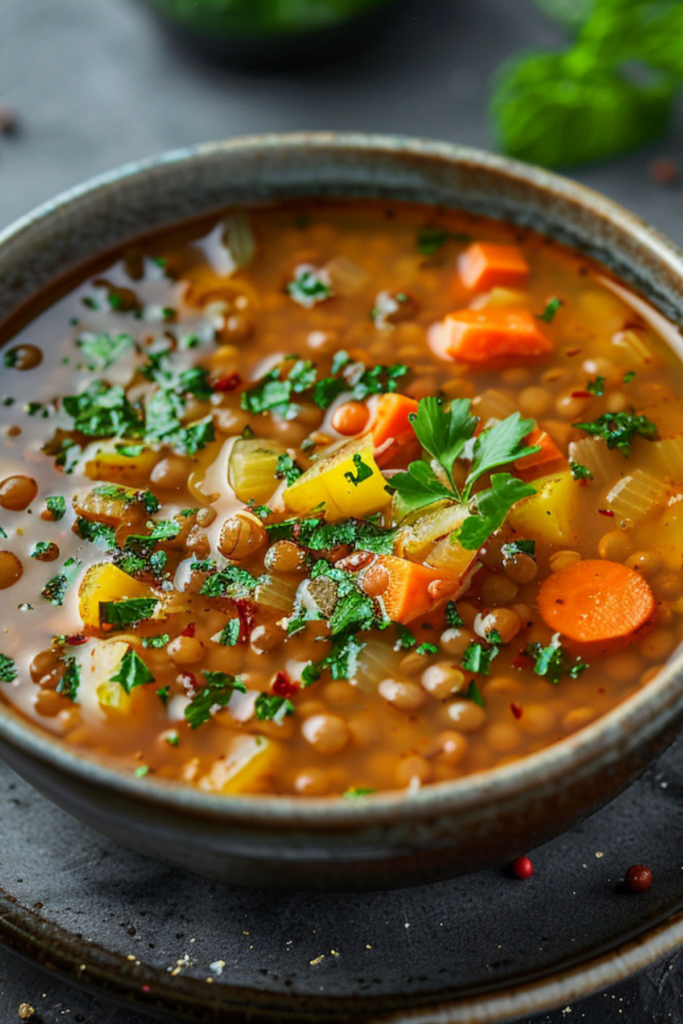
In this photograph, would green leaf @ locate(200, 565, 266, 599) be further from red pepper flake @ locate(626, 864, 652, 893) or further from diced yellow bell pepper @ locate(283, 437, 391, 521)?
red pepper flake @ locate(626, 864, 652, 893)

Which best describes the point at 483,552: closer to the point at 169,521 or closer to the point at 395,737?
the point at 395,737

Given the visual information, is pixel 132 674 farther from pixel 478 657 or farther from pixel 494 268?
pixel 494 268

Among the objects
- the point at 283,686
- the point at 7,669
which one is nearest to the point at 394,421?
the point at 283,686

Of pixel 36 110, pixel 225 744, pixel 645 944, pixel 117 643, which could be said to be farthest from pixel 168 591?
pixel 36 110

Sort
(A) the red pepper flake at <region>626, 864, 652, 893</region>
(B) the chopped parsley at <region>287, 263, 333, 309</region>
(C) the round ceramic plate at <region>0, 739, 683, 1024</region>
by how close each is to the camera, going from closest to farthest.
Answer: (C) the round ceramic plate at <region>0, 739, 683, 1024</region>, (A) the red pepper flake at <region>626, 864, 652, 893</region>, (B) the chopped parsley at <region>287, 263, 333, 309</region>

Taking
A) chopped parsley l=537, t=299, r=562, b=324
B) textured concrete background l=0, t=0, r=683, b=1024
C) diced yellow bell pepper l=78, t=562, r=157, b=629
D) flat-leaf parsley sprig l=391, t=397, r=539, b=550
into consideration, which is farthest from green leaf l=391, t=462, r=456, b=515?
textured concrete background l=0, t=0, r=683, b=1024

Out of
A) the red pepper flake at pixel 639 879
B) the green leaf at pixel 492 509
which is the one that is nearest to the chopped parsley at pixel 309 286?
the green leaf at pixel 492 509

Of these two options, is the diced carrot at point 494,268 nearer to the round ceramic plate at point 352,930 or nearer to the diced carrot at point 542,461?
the diced carrot at point 542,461
